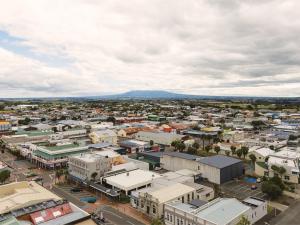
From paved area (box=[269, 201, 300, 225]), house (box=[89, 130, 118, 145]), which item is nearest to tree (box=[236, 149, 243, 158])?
paved area (box=[269, 201, 300, 225])

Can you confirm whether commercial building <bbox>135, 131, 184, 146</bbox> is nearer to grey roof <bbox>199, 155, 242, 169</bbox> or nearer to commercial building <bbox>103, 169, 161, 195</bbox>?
grey roof <bbox>199, 155, 242, 169</bbox>

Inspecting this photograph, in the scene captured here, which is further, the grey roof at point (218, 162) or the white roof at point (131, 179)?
the grey roof at point (218, 162)

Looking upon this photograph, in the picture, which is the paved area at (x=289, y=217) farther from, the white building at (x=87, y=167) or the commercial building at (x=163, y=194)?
the white building at (x=87, y=167)

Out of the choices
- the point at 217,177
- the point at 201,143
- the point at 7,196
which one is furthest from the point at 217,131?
the point at 7,196

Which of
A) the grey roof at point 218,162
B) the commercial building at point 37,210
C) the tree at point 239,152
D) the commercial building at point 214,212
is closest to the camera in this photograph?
the commercial building at point 37,210

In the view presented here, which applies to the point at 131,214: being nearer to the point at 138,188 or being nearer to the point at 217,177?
the point at 138,188

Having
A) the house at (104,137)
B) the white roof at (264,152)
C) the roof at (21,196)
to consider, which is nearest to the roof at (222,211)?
the roof at (21,196)

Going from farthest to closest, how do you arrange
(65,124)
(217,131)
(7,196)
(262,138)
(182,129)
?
1. (65,124)
2. (182,129)
3. (217,131)
4. (262,138)
5. (7,196)
